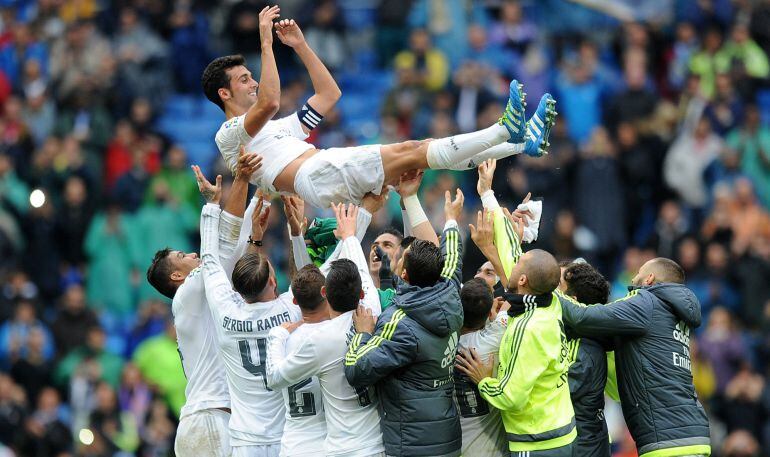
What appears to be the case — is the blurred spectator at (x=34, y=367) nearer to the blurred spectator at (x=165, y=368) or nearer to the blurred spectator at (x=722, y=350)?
the blurred spectator at (x=165, y=368)

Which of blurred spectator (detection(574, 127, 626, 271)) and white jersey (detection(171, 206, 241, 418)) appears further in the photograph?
blurred spectator (detection(574, 127, 626, 271))

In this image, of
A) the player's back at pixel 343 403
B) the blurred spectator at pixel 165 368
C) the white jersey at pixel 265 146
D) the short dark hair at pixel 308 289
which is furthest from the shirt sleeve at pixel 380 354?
the blurred spectator at pixel 165 368

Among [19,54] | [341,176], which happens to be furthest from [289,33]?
[19,54]

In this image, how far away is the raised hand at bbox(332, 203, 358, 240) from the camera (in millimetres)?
9586

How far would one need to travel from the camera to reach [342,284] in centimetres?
899

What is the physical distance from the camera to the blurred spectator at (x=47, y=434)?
1634 centimetres

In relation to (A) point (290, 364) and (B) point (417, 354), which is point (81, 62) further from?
(B) point (417, 354)

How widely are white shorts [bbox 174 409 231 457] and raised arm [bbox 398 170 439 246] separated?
1808 mm

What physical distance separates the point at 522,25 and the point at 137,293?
6.22m

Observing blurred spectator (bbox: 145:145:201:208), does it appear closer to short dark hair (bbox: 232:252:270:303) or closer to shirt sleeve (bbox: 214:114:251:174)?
shirt sleeve (bbox: 214:114:251:174)

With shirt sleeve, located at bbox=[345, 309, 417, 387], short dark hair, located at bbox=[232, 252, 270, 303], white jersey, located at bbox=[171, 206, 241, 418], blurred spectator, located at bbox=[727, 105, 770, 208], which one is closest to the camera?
shirt sleeve, located at bbox=[345, 309, 417, 387]

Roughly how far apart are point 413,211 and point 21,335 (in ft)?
28.4

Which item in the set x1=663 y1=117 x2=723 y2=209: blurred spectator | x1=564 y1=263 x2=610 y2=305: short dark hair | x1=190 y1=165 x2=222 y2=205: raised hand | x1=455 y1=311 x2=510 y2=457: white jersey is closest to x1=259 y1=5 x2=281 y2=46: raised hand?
x1=190 y1=165 x2=222 y2=205: raised hand

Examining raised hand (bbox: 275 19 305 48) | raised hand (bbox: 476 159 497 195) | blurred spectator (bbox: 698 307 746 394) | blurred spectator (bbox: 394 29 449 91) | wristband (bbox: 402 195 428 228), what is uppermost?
blurred spectator (bbox: 394 29 449 91)
